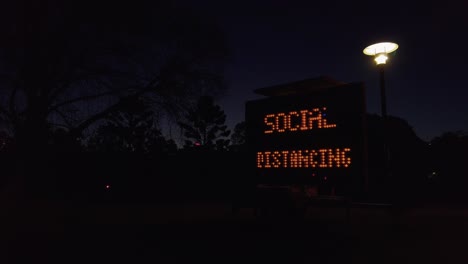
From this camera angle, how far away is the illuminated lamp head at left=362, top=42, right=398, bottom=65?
10844 millimetres

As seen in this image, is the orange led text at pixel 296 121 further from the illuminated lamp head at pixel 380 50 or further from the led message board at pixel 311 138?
the illuminated lamp head at pixel 380 50

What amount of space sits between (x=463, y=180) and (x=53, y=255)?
24558mm

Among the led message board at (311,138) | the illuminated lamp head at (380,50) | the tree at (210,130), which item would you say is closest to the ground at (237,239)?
the led message board at (311,138)

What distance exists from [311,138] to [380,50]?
3.20 metres

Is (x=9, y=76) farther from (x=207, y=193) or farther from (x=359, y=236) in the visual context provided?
(x=207, y=193)

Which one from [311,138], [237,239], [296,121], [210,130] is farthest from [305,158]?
[210,130]

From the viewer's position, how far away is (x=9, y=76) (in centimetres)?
1135

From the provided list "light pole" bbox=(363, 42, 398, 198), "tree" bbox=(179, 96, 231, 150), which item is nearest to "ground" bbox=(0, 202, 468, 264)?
"light pole" bbox=(363, 42, 398, 198)

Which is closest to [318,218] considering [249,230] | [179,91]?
[249,230]

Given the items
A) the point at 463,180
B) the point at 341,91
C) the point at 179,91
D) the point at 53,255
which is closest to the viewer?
the point at 53,255

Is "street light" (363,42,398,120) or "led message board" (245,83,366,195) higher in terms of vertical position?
"street light" (363,42,398,120)

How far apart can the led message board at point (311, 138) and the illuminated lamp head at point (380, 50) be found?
1.09 metres

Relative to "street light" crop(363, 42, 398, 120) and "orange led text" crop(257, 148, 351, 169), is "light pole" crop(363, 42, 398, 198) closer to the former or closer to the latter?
"street light" crop(363, 42, 398, 120)

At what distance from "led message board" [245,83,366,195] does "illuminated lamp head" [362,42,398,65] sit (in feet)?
3.56
